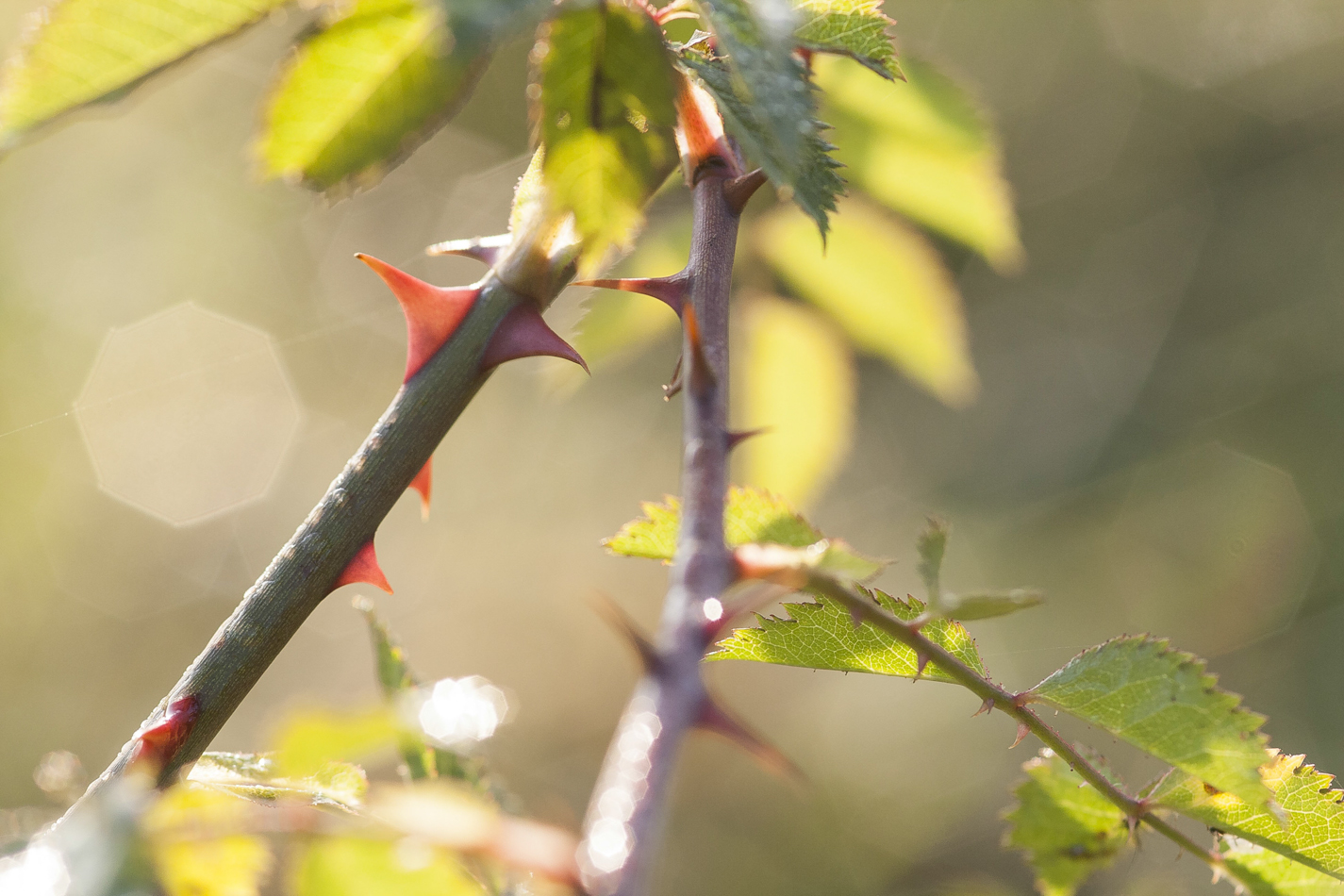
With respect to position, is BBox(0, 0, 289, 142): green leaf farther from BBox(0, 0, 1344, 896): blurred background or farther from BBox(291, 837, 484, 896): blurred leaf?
BBox(0, 0, 1344, 896): blurred background

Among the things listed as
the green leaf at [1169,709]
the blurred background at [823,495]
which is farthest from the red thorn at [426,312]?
the blurred background at [823,495]

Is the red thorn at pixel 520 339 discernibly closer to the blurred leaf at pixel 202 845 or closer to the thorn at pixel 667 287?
the thorn at pixel 667 287

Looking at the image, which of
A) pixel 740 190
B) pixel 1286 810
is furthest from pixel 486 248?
pixel 1286 810

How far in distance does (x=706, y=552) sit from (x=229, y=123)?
3548 mm

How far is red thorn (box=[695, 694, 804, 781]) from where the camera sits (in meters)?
0.29

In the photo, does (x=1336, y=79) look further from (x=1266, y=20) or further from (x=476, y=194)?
(x=476, y=194)

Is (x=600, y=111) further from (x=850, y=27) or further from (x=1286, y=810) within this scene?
(x=1286, y=810)

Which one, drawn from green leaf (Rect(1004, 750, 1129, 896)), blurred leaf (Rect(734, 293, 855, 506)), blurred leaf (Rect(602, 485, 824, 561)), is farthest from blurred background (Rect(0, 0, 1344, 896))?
blurred leaf (Rect(602, 485, 824, 561))

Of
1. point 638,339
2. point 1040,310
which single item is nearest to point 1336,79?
point 1040,310

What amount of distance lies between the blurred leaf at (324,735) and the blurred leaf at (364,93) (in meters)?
0.27

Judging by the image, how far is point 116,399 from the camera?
316 cm

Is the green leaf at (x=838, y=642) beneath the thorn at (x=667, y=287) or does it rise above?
beneath

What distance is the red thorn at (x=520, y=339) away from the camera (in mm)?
584

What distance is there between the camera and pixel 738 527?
50cm
